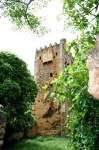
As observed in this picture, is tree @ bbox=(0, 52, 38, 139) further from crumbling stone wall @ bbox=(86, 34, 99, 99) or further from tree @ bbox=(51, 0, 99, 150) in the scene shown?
crumbling stone wall @ bbox=(86, 34, 99, 99)

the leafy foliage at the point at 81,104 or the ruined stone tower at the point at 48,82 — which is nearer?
the leafy foliage at the point at 81,104

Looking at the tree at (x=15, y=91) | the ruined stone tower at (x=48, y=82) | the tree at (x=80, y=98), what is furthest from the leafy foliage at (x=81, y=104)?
the ruined stone tower at (x=48, y=82)

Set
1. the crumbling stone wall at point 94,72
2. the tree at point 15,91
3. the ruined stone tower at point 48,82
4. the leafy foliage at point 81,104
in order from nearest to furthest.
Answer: the crumbling stone wall at point 94,72
the leafy foliage at point 81,104
the tree at point 15,91
the ruined stone tower at point 48,82

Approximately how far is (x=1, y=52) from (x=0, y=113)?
13.8 m

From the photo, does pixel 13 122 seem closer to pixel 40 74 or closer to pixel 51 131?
pixel 51 131

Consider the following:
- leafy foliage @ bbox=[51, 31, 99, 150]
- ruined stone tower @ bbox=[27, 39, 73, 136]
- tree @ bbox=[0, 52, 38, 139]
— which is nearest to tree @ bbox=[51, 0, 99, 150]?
leafy foliage @ bbox=[51, 31, 99, 150]

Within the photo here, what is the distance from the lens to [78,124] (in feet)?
14.3

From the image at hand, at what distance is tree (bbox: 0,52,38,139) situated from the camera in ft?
49.8

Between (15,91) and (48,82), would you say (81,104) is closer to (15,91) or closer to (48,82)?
(15,91)

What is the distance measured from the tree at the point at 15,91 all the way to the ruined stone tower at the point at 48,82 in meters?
4.77

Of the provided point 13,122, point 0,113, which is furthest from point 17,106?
point 0,113

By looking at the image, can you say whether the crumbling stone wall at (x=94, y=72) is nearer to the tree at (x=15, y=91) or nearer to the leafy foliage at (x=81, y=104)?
the leafy foliage at (x=81, y=104)

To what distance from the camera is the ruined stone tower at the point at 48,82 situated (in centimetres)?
2162

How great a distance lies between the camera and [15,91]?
50.4ft
